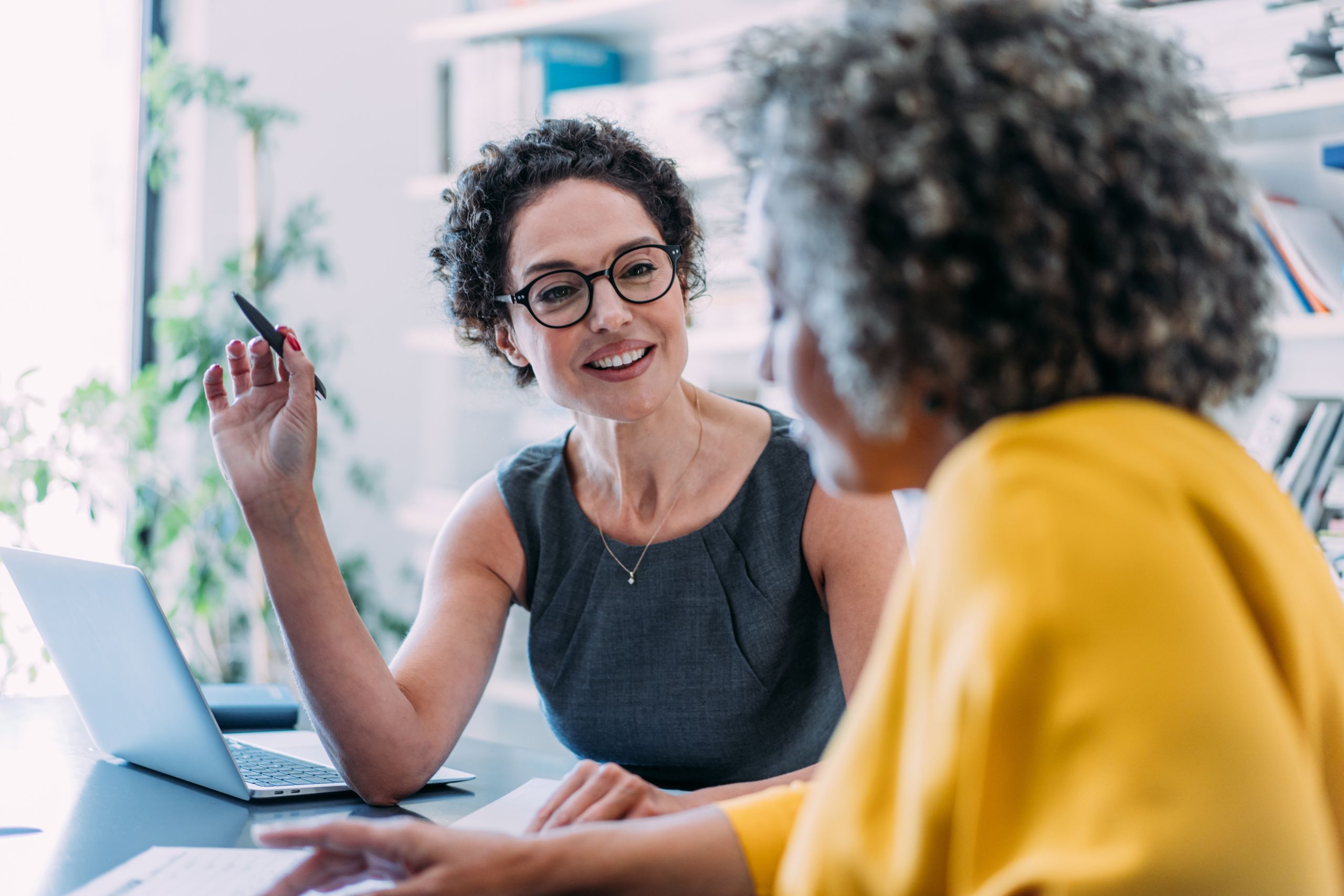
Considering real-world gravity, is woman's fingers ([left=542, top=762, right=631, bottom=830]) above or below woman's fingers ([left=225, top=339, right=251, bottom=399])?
below

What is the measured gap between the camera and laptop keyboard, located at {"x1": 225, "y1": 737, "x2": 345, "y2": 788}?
1.12 metres

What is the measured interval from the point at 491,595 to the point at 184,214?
71.0 inches

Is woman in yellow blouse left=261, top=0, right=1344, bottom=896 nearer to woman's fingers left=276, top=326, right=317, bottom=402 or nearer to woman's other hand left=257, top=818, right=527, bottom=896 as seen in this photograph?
woman's other hand left=257, top=818, right=527, bottom=896

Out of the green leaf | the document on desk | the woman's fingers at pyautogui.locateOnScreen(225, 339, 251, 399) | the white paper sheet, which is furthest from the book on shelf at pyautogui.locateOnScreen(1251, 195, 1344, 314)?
the green leaf

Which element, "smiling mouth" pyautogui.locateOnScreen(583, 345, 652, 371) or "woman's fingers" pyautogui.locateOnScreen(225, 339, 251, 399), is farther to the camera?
"smiling mouth" pyautogui.locateOnScreen(583, 345, 652, 371)

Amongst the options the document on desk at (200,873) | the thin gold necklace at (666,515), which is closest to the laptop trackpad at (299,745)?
the document on desk at (200,873)

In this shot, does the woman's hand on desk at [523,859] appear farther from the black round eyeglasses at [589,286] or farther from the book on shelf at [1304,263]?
the book on shelf at [1304,263]

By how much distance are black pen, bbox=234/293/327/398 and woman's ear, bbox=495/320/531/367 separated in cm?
38

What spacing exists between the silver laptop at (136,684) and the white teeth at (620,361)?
51 centimetres

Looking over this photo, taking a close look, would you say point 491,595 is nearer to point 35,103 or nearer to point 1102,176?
point 1102,176

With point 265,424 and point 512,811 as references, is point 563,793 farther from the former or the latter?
point 265,424

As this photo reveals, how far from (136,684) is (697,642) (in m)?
0.61

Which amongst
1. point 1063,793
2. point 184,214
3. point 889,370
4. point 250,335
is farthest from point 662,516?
point 184,214

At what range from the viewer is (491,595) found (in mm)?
1413
